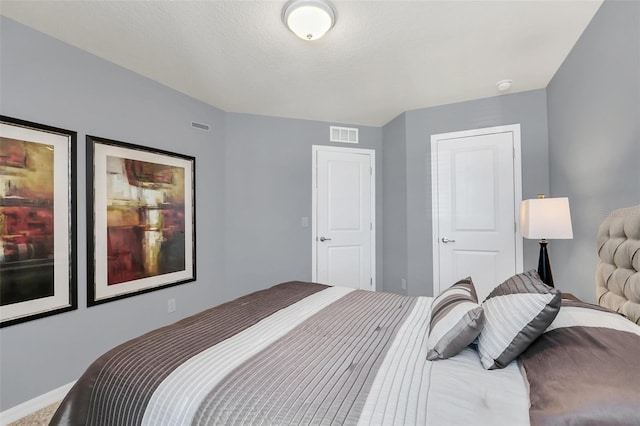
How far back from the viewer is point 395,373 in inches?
40.2

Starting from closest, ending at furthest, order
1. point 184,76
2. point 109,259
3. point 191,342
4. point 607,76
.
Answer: point 191,342
point 607,76
point 109,259
point 184,76

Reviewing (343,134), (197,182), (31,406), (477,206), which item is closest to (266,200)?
(197,182)

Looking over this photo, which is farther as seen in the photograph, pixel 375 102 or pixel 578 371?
pixel 375 102

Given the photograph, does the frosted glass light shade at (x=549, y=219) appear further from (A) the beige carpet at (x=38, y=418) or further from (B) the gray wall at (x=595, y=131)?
(A) the beige carpet at (x=38, y=418)

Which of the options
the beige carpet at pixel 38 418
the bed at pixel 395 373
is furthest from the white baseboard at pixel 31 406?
the bed at pixel 395 373

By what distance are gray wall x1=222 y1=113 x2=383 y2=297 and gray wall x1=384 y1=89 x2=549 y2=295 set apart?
119 cm

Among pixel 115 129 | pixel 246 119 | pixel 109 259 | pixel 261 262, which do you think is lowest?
pixel 261 262

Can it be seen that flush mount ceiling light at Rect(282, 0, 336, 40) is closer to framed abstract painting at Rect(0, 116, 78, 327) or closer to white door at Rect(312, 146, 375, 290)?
framed abstract painting at Rect(0, 116, 78, 327)

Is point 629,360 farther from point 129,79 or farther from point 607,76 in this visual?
point 129,79

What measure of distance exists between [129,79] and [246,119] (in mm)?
1281

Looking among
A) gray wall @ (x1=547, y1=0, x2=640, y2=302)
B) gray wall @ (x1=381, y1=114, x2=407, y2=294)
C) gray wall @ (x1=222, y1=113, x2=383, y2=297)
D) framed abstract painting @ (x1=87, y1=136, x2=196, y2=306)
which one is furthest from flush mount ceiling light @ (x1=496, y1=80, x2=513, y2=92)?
framed abstract painting @ (x1=87, y1=136, x2=196, y2=306)

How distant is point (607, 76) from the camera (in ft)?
5.54

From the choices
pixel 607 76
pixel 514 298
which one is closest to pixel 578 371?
pixel 514 298

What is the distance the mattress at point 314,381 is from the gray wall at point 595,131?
0.98 m
